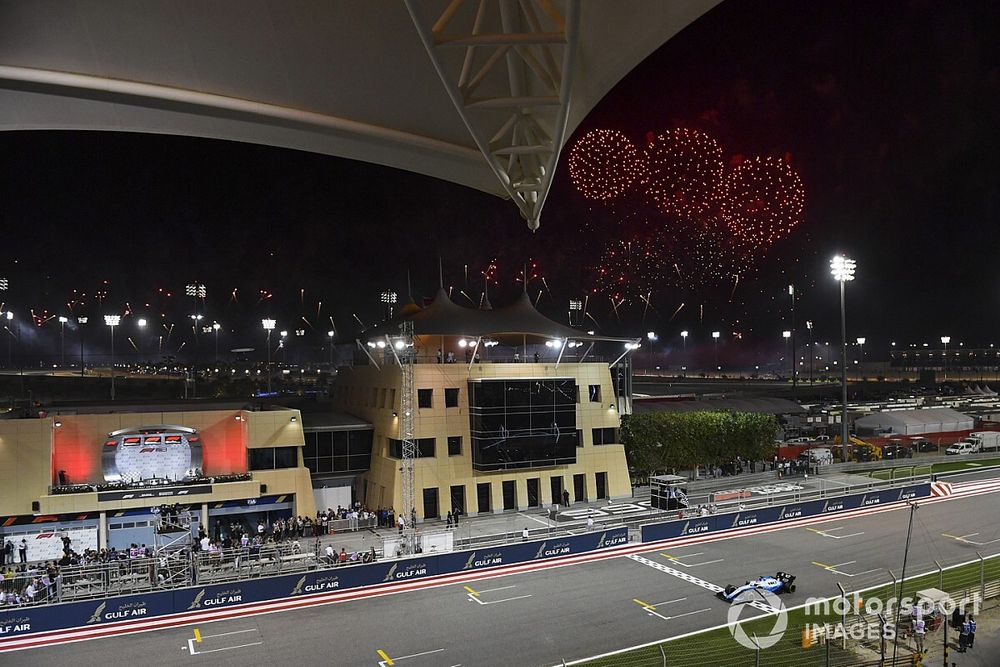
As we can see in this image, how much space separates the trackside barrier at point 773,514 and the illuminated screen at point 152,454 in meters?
23.5

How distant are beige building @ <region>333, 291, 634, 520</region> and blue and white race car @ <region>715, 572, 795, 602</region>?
17571 millimetres

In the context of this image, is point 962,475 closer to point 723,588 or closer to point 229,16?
point 723,588

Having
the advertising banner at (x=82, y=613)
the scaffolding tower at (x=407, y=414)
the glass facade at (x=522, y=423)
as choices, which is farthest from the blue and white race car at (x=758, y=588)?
the advertising banner at (x=82, y=613)

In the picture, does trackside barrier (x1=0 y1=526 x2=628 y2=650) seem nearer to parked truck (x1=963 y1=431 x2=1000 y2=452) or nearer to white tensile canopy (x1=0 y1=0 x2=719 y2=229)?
white tensile canopy (x1=0 y1=0 x2=719 y2=229)

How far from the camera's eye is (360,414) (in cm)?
4525

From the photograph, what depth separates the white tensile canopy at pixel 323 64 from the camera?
7195 mm

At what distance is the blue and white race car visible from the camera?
80.6ft

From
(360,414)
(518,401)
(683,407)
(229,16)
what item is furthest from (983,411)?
(229,16)

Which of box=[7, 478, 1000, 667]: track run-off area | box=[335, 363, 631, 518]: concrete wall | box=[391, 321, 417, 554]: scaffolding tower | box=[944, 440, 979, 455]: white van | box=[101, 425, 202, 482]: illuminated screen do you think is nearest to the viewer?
box=[7, 478, 1000, 667]: track run-off area

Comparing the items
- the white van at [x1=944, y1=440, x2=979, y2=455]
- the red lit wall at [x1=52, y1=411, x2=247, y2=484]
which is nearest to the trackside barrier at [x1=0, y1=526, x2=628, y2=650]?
the red lit wall at [x1=52, y1=411, x2=247, y2=484]

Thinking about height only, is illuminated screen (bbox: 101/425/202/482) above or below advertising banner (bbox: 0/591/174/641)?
above

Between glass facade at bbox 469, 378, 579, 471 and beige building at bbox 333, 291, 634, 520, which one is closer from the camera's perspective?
beige building at bbox 333, 291, 634, 520

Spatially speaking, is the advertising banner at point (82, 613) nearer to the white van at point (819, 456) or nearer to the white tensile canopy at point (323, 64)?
the white tensile canopy at point (323, 64)

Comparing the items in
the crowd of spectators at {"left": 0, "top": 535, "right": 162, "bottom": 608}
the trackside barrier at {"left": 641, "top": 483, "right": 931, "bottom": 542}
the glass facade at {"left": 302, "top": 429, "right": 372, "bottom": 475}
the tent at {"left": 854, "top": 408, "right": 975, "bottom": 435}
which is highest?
the glass facade at {"left": 302, "top": 429, "right": 372, "bottom": 475}
